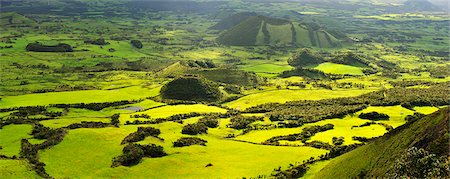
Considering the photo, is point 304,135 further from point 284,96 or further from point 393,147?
point 284,96

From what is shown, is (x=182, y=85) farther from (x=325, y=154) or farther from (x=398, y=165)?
(x=398, y=165)

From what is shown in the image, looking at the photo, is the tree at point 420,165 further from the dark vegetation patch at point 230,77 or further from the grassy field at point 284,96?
the dark vegetation patch at point 230,77

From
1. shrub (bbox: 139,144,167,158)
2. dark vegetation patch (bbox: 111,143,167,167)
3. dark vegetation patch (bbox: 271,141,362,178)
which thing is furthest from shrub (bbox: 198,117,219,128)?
dark vegetation patch (bbox: 271,141,362,178)

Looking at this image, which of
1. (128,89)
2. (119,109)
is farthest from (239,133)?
(128,89)

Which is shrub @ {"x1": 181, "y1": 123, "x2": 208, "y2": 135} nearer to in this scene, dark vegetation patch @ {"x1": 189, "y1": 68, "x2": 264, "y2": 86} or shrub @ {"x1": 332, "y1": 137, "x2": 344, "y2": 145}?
shrub @ {"x1": 332, "y1": 137, "x2": 344, "y2": 145}

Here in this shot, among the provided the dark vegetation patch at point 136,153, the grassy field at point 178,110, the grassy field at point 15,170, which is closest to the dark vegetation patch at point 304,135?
the dark vegetation patch at point 136,153
